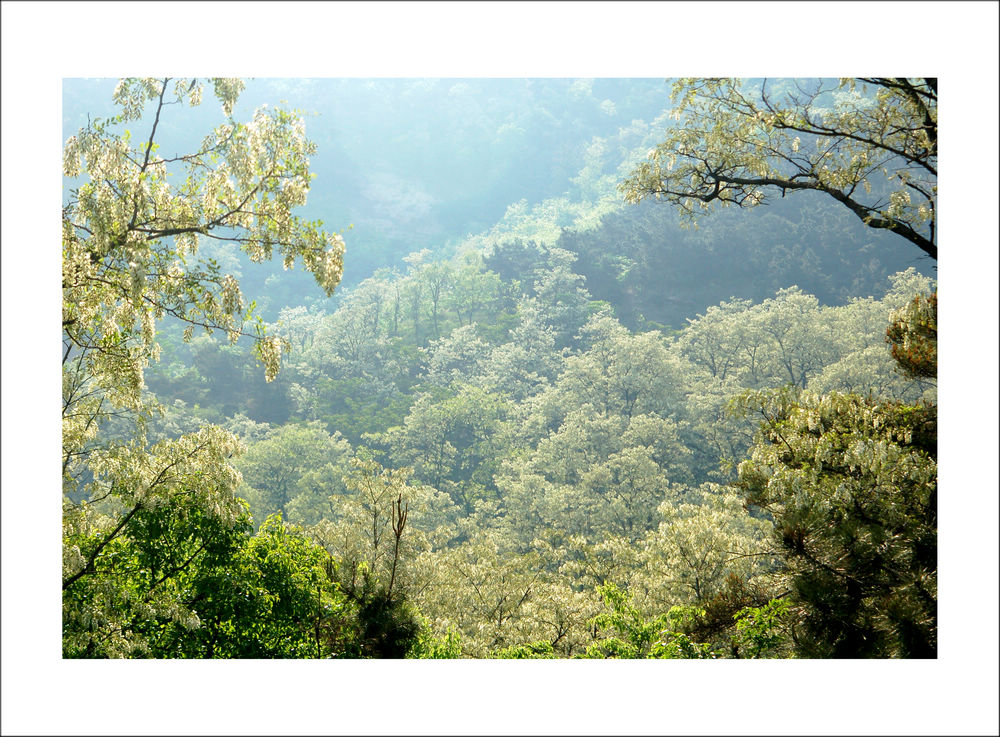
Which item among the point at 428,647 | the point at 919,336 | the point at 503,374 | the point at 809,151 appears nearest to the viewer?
the point at 919,336

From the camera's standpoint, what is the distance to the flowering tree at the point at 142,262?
3.63 m

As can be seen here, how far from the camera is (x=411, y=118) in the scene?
129ft

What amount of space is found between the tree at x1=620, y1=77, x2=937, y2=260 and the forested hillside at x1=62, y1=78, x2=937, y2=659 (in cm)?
3

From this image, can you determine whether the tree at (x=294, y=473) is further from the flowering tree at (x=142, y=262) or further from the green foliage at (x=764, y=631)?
the green foliage at (x=764, y=631)

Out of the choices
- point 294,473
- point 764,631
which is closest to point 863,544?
point 764,631

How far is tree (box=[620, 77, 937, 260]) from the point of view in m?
4.15

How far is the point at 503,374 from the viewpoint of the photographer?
2553 cm

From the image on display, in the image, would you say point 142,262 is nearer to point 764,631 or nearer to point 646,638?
point 764,631

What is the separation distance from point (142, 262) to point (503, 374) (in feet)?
72.1

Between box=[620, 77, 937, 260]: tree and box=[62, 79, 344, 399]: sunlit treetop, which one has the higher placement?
box=[620, 77, 937, 260]: tree

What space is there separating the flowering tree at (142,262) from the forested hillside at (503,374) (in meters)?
0.02

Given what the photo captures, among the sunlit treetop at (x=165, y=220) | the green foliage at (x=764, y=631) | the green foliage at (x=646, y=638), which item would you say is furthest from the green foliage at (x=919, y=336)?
the sunlit treetop at (x=165, y=220)

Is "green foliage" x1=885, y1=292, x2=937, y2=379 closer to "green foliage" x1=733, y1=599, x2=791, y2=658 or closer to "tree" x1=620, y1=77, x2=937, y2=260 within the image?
"tree" x1=620, y1=77, x2=937, y2=260

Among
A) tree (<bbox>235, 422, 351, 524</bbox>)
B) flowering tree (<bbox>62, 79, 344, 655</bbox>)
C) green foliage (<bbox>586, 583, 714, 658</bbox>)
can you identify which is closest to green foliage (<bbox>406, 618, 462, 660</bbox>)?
green foliage (<bbox>586, 583, 714, 658</bbox>)
